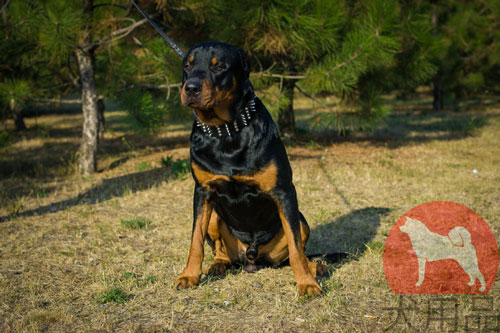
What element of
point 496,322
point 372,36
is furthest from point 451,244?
point 372,36

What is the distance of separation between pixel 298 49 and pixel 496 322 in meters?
4.84

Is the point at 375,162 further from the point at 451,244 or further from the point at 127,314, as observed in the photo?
the point at 127,314

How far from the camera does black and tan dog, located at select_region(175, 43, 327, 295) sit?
2438 mm

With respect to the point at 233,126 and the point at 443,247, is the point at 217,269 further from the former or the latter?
the point at 443,247

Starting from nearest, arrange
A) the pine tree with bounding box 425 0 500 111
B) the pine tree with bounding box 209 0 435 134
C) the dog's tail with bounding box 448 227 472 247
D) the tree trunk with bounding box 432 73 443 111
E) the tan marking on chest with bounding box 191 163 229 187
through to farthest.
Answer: the tan marking on chest with bounding box 191 163 229 187, the dog's tail with bounding box 448 227 472 247, the pine tree with bounding box 209 0 435 134, the pine tree with bounding box 425 0 500 111, the tree trunk with bounding box 432 73 443 111

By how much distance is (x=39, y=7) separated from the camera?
19.7 feet

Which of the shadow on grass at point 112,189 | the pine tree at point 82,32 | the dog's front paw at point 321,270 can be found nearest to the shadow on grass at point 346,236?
the dog's front paw at point 321,270

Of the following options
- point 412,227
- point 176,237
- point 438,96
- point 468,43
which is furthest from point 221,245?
point 438,96

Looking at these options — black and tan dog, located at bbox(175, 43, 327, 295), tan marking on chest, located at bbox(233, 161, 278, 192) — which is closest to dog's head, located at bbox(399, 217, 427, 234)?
black and tan dog, located at bbox(175, 43, 327, 295)

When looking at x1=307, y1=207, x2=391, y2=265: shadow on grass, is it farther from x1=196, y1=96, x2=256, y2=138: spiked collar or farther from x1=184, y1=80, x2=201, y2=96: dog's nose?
x1=184, y1=80, x2=201, y2=96: dog's nose

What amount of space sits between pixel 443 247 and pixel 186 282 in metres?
2.16

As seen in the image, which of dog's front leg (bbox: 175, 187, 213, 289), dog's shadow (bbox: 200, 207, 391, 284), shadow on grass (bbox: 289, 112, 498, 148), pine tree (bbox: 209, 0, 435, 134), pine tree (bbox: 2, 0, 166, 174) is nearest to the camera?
dog's front leg (bbox: 175, 187, 213, 289)

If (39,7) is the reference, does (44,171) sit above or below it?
below

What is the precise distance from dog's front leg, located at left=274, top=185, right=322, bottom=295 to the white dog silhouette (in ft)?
2.55
